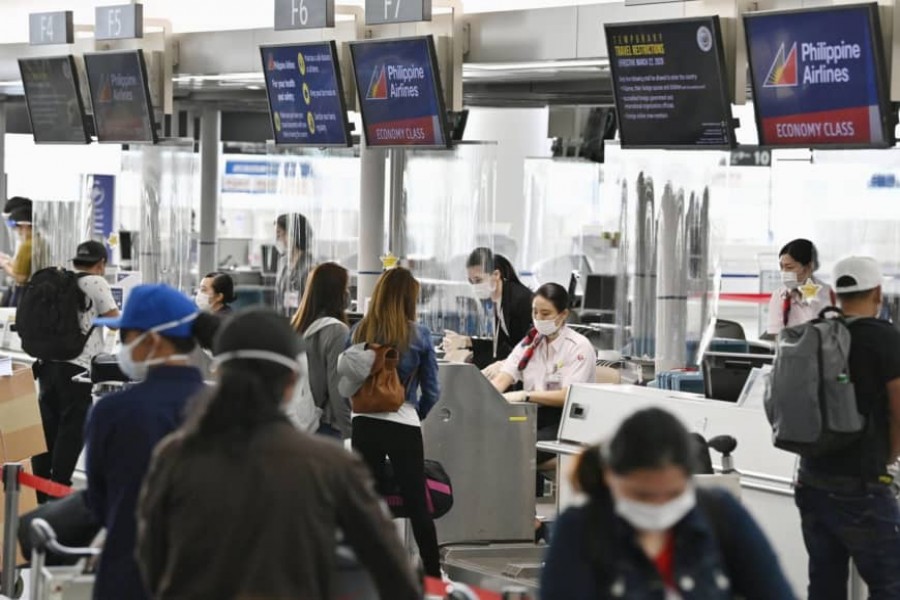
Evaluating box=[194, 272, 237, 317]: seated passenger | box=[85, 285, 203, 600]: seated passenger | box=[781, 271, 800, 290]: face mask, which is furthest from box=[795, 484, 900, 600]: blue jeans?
box=[781, 271, 800, 290]: face mask

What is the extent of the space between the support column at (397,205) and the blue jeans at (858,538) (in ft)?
22.4

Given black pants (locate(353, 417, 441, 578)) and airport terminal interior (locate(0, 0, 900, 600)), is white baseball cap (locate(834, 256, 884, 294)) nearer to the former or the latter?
airport terminal interior (locate(0, 0, 900, 600))

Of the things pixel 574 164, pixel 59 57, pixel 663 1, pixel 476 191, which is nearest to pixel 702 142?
pixel 663 1

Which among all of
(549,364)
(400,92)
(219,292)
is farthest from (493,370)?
(400,92)

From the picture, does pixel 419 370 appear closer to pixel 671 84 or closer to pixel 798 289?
pixel 671 84

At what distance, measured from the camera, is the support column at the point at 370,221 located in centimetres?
1197

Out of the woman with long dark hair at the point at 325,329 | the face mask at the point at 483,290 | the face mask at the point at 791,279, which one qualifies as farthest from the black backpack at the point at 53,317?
the face mask at the point at 791,279

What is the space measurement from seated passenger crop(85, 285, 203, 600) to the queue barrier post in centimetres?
238

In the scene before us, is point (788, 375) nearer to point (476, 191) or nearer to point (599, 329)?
point (476, 191)

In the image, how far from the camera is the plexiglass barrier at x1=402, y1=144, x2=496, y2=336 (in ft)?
36.4

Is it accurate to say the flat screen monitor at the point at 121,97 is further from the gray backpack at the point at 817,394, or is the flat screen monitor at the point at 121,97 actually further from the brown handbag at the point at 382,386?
the gray backpack at the point at 817,394

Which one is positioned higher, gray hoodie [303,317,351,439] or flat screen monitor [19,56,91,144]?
flat screen monitor [19,56,91,144]

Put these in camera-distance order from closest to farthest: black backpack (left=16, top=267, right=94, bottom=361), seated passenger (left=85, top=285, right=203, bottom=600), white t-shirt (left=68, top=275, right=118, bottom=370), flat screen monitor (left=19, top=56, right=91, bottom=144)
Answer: seated passenger (left=85, top=285, right=203, bottom=600)
black backpack (left=16, top=267, right=94, bottom=361)
white t-shirt (left=68, top=275, right=118, bottom=370)
flat screen monitor (left=19, top=56, right=91, bottom=144)

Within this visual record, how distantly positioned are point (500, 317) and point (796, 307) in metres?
2.03
